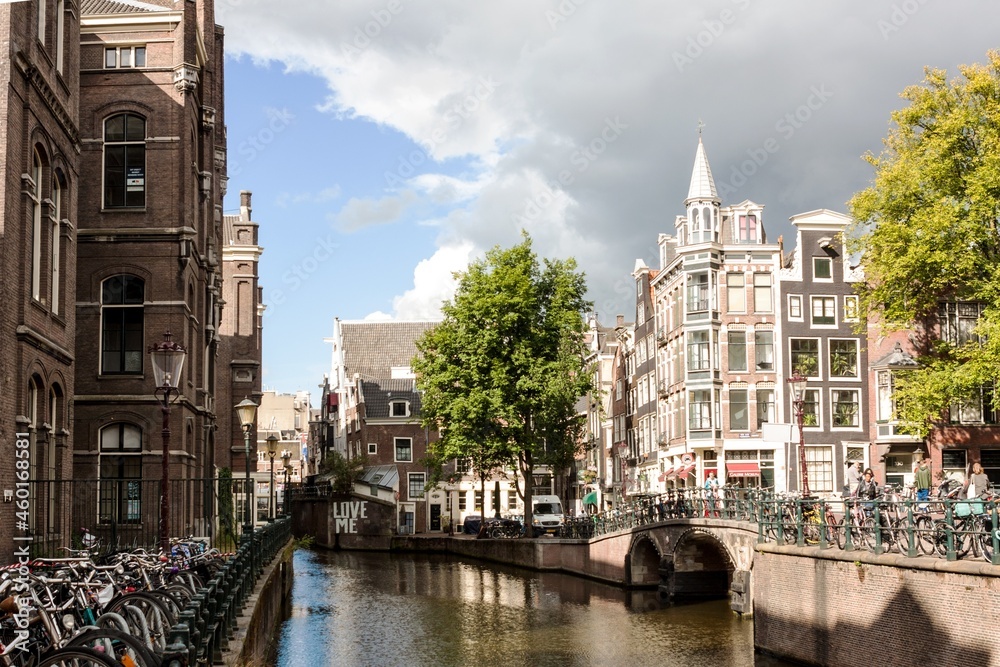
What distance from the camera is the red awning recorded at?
5019 cm

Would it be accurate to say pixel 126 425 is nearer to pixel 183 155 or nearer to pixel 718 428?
pixel 183 155

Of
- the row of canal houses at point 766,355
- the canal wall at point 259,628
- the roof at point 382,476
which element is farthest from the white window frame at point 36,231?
the roof at point 382,476

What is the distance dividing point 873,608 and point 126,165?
822 inches

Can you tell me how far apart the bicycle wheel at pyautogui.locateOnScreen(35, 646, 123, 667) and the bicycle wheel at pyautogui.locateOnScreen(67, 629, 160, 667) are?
1.12 ft

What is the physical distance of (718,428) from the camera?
50406 millimetres

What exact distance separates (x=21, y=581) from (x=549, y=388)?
129 feet

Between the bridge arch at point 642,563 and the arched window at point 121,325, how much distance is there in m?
17.7

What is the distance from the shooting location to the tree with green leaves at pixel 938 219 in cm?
3309

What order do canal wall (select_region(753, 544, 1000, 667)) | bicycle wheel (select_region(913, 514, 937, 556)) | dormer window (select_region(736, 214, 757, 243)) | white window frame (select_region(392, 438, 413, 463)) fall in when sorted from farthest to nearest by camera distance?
white window frame (select_region(392, 438, 413, 463)) → dormer window (select_region(736, 214, 757, 243)) → bicycle wheel (select_region(913, 514, 937, 556)) → canal wall (select_region(753, 544, 1000, 667))

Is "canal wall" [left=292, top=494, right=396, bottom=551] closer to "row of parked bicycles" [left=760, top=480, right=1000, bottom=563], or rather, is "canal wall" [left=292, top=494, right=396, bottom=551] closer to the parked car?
the parked car

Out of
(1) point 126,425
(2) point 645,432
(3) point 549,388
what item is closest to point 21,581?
(1) point 126,425

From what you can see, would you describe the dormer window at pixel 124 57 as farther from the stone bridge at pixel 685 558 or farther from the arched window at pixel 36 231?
the stone bridge at pixel 685 558

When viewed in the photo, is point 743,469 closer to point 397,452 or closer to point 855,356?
point 855,356

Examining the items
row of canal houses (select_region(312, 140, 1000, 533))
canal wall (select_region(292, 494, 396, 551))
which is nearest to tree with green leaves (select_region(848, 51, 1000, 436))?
row of canal houses (select_region(312, 140, 1000, 533))
